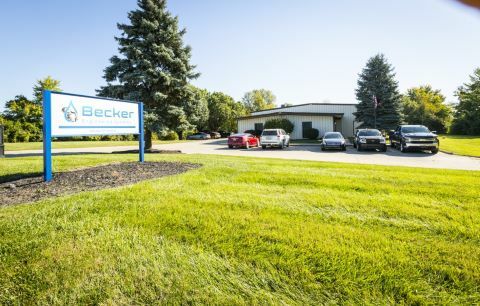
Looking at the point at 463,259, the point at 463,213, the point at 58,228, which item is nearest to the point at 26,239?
the point at 58,228

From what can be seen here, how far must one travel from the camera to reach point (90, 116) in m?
8.01

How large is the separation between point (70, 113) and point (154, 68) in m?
12.1

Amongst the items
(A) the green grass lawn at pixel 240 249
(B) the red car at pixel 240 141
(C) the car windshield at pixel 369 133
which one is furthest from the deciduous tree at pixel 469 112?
(A) the green grass lawn at pixel 240 249

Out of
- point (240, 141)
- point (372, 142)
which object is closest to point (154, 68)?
point (240, 141)

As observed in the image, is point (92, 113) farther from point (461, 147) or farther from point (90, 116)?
point (461, 147)

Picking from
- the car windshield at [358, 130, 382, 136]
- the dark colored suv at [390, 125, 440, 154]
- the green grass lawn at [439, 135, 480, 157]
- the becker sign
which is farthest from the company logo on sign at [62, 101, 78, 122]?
the green grass lawn at [439, 135, 480, 157]

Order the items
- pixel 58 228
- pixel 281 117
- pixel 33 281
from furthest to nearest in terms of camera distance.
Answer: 1. pixel 281 117
2. pixel 58 228
3. pixel 33 281

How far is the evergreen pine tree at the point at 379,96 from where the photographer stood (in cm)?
3438

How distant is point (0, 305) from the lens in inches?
83.0

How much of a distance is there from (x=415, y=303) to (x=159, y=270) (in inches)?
82.1

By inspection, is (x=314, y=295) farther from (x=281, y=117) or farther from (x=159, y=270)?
(x=281, y=117)

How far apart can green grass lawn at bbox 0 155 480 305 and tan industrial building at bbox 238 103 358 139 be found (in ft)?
110

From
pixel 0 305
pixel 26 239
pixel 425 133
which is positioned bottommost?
pixel 0 305

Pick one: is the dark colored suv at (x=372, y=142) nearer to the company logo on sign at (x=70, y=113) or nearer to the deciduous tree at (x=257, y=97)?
the company logo on sign at (x=70, y=113)
